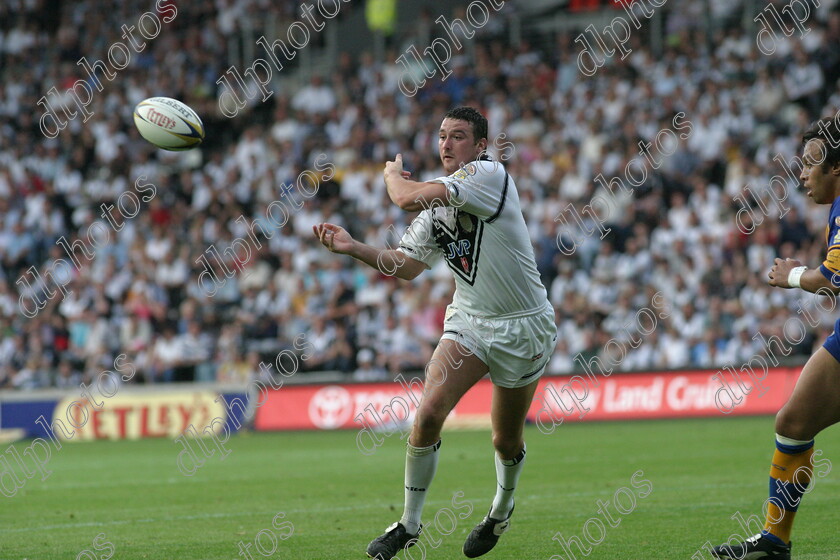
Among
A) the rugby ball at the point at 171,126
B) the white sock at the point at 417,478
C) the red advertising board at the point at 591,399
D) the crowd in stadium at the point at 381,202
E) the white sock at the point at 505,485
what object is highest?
the rugby ball at the point at 171,126

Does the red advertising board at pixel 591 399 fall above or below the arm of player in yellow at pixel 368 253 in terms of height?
below

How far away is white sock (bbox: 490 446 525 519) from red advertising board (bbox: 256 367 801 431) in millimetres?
10865

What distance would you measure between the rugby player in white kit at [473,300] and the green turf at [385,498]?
63 centimetres

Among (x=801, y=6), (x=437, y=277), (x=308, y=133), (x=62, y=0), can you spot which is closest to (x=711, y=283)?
(x=437, y=277)

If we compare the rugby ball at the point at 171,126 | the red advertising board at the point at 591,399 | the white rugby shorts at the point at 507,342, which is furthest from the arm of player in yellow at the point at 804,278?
the red advertising board at the point at 591,399

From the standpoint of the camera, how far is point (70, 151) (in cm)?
2864

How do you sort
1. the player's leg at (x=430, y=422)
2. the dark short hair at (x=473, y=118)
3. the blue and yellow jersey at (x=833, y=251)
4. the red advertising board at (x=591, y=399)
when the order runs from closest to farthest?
the blue and yellow jersey at (x=833, y=251), the player's leg at (x=430, y=422), the dark short hair at (x=473, y=118), the red advertising board at (x=591, y=399)

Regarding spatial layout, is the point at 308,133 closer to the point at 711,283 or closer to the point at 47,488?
the point at 711,283

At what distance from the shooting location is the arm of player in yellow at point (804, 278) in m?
6.40

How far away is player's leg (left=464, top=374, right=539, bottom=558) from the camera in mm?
7473

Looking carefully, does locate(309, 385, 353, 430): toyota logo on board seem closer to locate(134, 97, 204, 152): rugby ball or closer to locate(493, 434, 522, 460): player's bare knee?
locate(134, 97, 204, 152): rugby ball

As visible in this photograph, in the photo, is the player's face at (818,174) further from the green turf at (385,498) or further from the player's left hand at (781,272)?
the green turf at (385,498)

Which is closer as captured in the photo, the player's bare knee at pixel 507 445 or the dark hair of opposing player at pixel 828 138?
the dark hair of opposing player at pixel 828 138

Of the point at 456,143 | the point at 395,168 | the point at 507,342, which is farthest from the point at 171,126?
the point at 507,342
